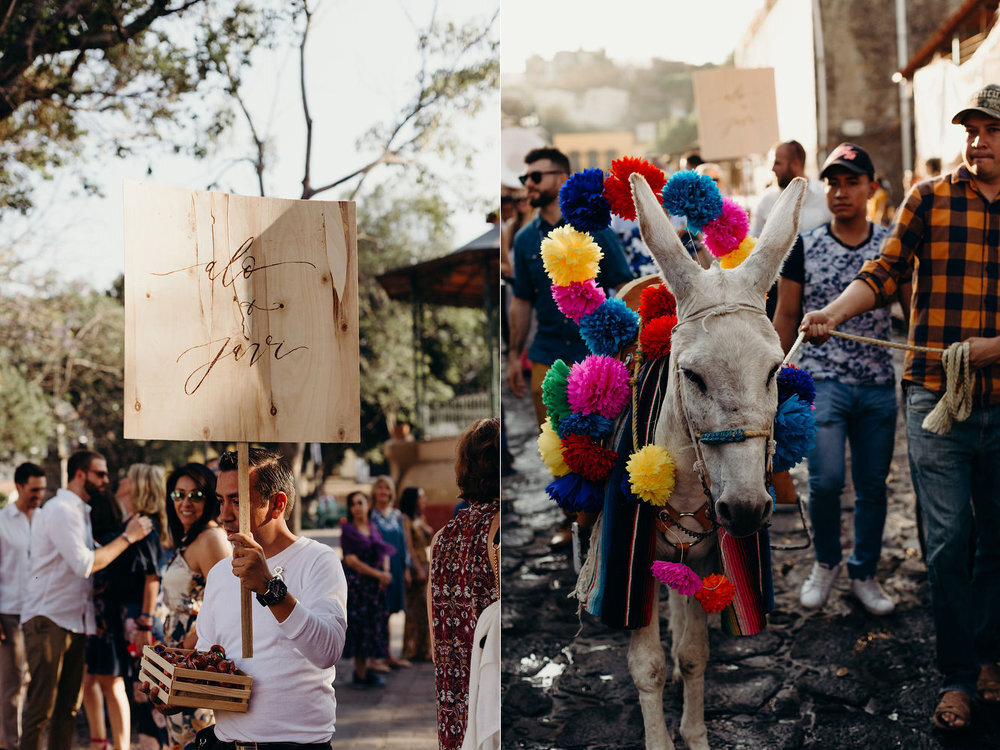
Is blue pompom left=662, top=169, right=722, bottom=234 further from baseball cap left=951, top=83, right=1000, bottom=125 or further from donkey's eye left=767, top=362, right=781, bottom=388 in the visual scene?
baseball cap left=951, top=83, right=1000, bottom=125

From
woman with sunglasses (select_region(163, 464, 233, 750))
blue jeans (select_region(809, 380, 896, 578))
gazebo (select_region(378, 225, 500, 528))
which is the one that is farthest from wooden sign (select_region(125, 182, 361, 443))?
gazebo (select_region(378, 225, 500, 528))

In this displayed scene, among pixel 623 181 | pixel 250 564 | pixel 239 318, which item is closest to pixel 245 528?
pixel 250 564

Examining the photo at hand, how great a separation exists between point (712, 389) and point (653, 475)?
0.48 m

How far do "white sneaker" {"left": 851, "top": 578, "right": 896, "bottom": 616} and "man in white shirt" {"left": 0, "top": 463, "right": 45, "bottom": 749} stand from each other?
512 cm

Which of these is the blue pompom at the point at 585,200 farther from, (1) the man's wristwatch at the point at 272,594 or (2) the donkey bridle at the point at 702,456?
(1) the man's wristwatch at the point at 272,594

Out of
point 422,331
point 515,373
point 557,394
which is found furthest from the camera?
point 422,331

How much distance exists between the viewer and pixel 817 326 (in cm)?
388

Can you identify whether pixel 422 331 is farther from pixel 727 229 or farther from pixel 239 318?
pixel 239 318

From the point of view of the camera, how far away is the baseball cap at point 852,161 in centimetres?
519

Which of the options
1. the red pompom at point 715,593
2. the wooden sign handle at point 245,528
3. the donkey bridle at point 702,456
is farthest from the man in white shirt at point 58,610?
the red pompom at point 715,593

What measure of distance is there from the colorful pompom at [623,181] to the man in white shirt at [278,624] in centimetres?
176

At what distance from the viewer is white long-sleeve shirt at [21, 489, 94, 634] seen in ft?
17.7

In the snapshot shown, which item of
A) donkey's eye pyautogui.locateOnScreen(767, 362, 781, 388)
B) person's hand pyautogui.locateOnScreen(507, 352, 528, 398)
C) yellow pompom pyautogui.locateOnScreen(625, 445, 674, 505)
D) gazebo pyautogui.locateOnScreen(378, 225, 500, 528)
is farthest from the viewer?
gazebo pyautogui.locateOnScreen(378, 225, 500, 528)

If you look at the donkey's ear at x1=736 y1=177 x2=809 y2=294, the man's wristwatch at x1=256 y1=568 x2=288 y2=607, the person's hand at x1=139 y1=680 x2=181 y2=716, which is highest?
the donkey's ear at x1=736 y1=177 x2=809 y2=294
